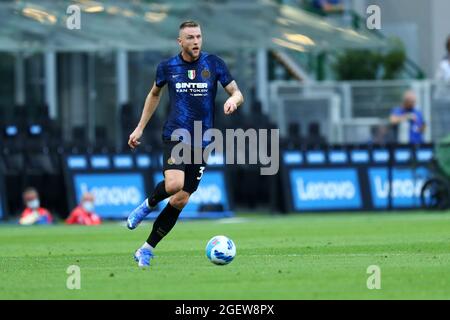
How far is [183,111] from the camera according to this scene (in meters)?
15.3

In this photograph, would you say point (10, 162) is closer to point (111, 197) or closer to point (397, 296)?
point (111, 197)

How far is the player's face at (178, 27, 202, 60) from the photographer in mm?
15109

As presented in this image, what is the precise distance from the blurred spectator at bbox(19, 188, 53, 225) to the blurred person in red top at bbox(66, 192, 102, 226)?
1.46ft

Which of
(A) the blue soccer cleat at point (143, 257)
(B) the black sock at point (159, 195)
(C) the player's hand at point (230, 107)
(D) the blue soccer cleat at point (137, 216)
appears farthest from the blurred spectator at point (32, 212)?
(C) the player's hand at point (230, 107)

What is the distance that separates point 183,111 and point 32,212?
1204 centimetres

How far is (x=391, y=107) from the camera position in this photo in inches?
1351

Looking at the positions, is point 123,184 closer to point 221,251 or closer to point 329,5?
point 221,251

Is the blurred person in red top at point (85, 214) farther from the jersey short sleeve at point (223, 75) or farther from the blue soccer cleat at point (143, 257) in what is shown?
the blue soccer cleat at point (143, 257)

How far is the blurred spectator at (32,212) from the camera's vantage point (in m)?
26.5

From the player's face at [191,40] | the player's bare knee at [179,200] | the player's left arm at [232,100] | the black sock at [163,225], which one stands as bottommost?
the black sock at [163,225]

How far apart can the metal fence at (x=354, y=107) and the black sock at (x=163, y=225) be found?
1777 cm

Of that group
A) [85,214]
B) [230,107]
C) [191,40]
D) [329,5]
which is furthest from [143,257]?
[329,5]

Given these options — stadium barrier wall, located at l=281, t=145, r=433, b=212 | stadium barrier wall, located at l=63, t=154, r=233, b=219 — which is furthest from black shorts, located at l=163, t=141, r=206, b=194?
stadium barrier wall, located at l=281, t=145, r=433, b=212

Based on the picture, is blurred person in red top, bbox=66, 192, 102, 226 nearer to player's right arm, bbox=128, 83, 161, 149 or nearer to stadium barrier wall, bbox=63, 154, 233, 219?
stadium barrier wall, bbox=63, 154, 233, 219
